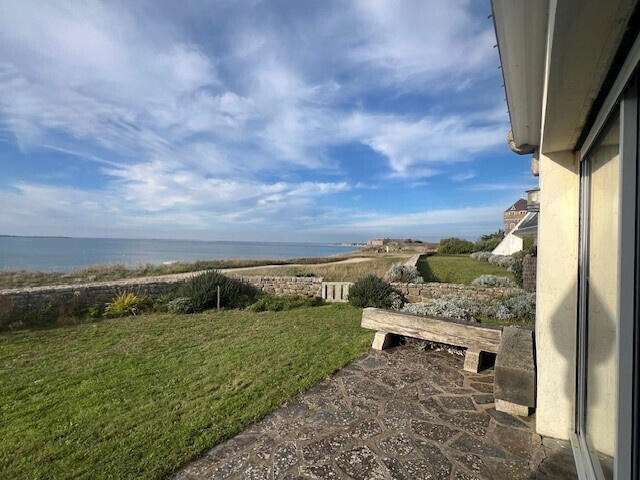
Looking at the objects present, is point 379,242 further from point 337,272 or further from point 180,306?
point 180,306

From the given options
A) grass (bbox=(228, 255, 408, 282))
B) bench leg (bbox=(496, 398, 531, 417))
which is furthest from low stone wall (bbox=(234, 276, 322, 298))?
bench leg (bbox=(496, 398, 531, 417))

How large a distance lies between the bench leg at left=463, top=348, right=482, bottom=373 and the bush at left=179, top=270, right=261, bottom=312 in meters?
6.35

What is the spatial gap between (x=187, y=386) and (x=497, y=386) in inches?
135

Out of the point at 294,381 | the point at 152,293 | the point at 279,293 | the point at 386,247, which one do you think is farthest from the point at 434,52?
the point at 386,247

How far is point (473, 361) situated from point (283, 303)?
5814 millimetres

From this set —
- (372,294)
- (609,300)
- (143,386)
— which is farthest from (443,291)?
(143,386)

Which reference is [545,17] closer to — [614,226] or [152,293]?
[614,226]

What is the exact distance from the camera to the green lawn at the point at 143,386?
7.99 feet

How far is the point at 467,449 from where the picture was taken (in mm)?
2459

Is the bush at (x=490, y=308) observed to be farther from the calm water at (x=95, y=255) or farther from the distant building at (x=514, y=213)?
the distant building at (x=514, y=213)

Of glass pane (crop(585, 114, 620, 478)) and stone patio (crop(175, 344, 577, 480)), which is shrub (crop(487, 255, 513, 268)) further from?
glass pane (crop(585, 114, 620, 478))

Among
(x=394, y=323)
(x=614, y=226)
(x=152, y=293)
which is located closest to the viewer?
(x=614, y=226)

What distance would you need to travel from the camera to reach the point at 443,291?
353 inches

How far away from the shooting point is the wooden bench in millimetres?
3932
